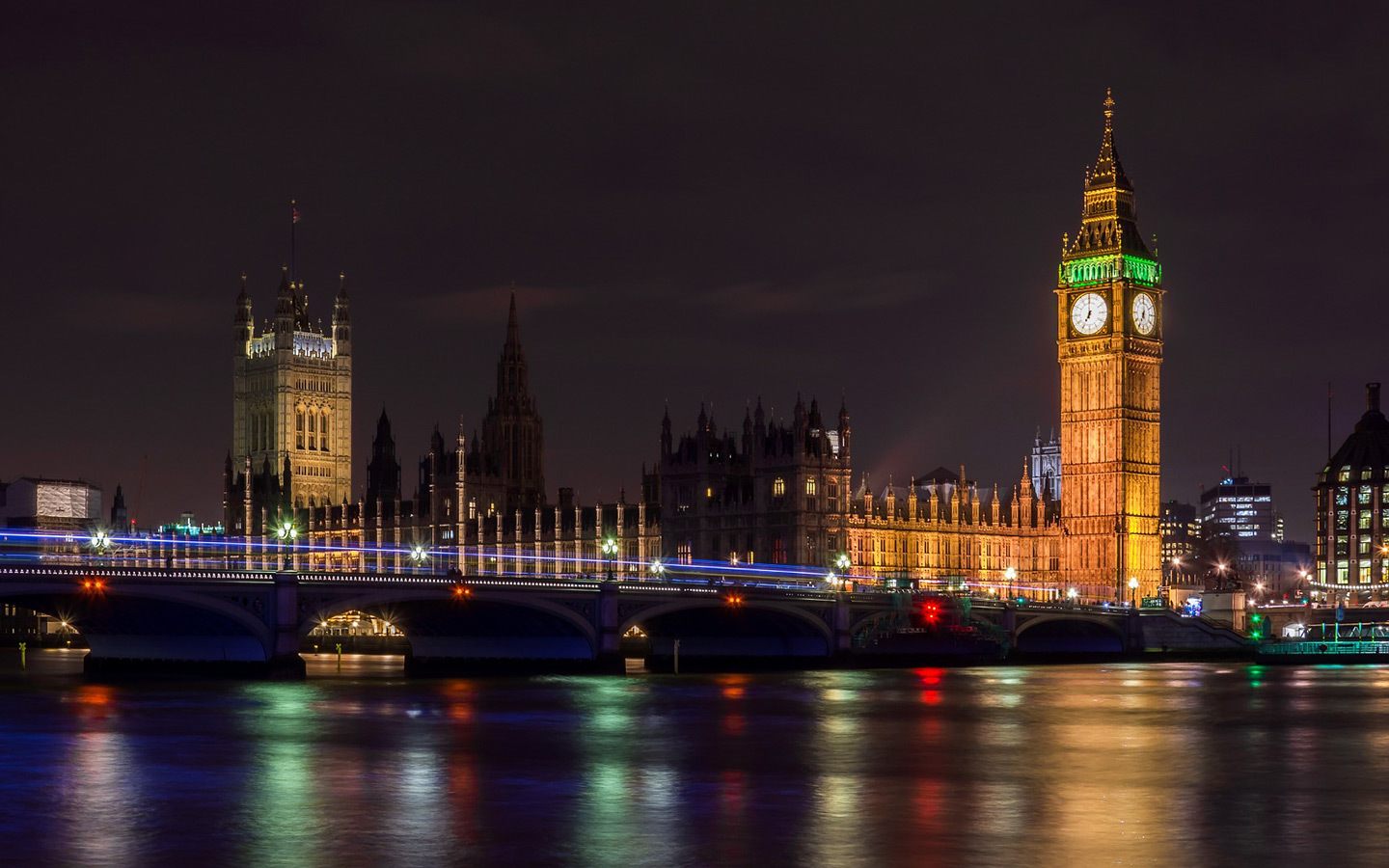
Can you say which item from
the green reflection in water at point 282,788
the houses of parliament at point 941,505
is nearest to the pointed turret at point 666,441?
the houses of parliament at point 941,505

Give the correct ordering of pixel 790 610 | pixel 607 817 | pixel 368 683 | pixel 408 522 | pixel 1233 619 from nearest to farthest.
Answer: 1. pixel 607 817
2. pixel 368 683
3. pixel 790 610
4. pixel 1233 619
5. pixel 408 522

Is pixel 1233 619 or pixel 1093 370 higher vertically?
pixel 1093 370

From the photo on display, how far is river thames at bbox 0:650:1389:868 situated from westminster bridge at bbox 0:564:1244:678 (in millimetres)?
8747

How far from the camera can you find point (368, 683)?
9888cm

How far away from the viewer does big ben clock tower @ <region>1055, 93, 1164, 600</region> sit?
171875 mm

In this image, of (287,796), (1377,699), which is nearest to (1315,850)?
(287,796)

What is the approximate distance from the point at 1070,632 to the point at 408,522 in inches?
2563

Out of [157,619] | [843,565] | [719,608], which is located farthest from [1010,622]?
[157,619]

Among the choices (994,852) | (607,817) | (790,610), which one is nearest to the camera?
(994,852)

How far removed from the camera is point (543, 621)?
111m

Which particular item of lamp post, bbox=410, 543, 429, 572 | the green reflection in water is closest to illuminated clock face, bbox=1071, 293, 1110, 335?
lamp post, bbox=410, 543, 429, 572

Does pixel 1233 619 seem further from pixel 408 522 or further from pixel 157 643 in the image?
pixel 157 643

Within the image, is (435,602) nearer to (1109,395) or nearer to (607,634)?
(607,634)

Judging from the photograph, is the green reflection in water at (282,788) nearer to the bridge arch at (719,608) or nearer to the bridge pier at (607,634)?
the bridge pier at (607,634)
